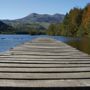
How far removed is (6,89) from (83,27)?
9239cm

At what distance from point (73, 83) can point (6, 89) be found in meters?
0.98

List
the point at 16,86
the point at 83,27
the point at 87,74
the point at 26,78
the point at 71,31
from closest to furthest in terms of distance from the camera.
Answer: the point at 16,86 < the point at 26,78 < the point at 87,74 < the point at 83,27 < the point at 71,31

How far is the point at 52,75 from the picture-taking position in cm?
545

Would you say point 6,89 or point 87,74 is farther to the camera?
point 87,74

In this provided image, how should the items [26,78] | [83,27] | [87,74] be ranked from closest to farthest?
[26,78] < [87,74] < [83,27]

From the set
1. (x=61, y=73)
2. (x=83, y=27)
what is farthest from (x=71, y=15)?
(x=61, y=73)

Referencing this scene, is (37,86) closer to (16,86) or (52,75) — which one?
(16,86)

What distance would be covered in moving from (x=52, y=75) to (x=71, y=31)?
10970cm

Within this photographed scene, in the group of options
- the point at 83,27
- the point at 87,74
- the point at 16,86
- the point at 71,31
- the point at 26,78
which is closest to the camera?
the point at 16,86

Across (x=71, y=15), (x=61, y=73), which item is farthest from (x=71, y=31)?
(x=61, y=73)

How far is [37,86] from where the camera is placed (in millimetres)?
4531

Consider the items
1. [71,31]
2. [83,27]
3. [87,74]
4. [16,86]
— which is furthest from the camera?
[71,31]

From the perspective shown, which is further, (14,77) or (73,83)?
(14,77)

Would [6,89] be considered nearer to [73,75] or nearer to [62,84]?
[62,84]
